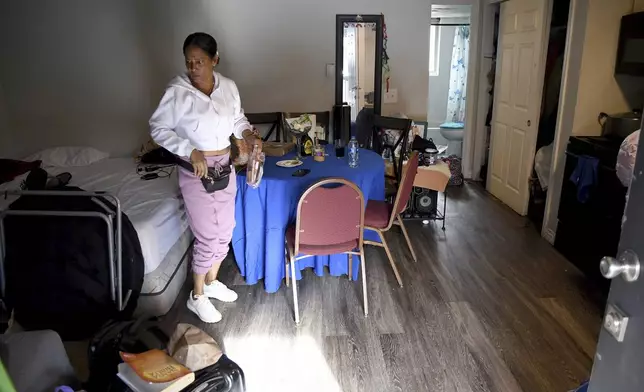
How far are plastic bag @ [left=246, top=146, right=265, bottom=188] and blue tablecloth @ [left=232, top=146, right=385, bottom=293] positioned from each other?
72mm

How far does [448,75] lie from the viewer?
22.5 ft

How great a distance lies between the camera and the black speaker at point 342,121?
A: 460 cm

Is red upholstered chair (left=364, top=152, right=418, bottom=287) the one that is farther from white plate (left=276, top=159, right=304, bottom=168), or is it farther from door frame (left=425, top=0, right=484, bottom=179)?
door frame (left=425, top=0, right=484, bottom=179)

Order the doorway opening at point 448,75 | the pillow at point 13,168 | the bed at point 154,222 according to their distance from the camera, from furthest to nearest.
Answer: the doorway opening at point 448,75
the pillow at point 13,168
the bed at point 154,222

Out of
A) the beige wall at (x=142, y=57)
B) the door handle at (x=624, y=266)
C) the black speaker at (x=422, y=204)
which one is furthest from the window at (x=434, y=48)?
the door handle at (x=624, y=266)

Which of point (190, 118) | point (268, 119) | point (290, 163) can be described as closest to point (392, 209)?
point (290, 163)

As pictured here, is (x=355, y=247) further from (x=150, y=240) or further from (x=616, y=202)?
(x=616, y=202)

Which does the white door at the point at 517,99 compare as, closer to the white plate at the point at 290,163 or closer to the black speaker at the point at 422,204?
the black speaker at the point at 422,204

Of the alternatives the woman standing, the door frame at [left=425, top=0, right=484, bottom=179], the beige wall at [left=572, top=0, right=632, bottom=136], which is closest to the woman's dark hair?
the woman standing

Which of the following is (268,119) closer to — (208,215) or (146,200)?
(146,200)

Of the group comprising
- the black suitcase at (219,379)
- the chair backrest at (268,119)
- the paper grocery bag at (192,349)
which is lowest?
the black suitcase at (219,379)

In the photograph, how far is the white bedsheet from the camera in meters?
2.37

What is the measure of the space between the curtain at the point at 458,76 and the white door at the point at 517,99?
2.13 m

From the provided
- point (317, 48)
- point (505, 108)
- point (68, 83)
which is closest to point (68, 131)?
point (68, 83)
